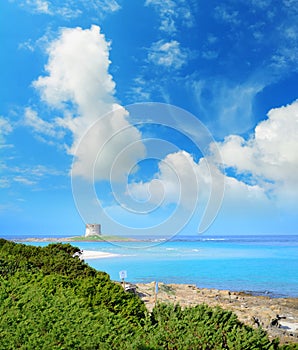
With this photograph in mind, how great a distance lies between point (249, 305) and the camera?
1895 cm

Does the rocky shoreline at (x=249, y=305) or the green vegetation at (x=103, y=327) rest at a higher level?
the rocky shoreline at (x=249, y=305)

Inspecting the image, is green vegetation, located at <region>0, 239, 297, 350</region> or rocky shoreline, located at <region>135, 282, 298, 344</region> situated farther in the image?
rocky shoreline, located at <region>135, 282, 298, 344</region>

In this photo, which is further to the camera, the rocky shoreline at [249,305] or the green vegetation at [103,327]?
the rocky shoreline at [249,305]

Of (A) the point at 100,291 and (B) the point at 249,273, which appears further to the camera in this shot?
(B) the point at 249,273

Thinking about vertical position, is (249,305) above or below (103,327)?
above

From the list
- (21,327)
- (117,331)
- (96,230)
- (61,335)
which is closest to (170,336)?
(117,331)

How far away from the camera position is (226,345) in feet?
14.5

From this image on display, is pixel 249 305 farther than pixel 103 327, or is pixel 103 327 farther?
pixel 249 305

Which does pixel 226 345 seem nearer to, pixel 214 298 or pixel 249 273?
pixel 214 298

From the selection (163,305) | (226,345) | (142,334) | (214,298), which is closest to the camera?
(226,345)

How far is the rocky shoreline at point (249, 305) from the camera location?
13.4 metres

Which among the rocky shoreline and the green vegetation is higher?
the rocky shoreline

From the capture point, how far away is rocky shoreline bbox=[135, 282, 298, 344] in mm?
13424

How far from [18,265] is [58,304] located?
4.45 m
